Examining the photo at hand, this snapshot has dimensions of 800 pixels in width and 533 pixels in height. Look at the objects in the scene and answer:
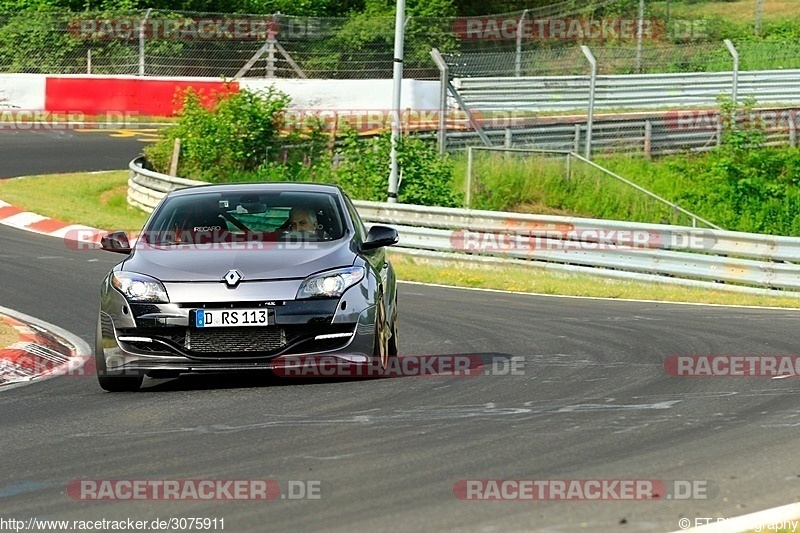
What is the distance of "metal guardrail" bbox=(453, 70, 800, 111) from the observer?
105 ft

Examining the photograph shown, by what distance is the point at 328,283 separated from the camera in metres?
9.47

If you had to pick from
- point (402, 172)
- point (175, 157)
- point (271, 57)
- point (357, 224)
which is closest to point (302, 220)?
point (357, 224)

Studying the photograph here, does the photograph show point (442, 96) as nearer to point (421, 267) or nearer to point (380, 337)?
point (421, 267)

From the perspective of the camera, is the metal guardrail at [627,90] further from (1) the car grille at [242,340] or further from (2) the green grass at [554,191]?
(1) the car grille at [242,340]

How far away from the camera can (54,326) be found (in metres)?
13.6

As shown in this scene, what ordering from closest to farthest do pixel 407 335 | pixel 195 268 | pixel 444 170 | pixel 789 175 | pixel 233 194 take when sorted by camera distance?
pixel 195 268, pixel 233 194, pixel 407 335, pixel 444 170, pixel 789 175

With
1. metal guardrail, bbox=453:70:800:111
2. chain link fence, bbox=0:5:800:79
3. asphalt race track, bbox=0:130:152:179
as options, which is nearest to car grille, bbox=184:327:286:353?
asphalt race track, bbox=0:130:152:179

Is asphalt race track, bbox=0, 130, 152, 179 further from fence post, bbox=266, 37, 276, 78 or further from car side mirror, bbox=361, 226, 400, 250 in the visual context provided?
car side mirror, bbox=361, 226, 400, 250

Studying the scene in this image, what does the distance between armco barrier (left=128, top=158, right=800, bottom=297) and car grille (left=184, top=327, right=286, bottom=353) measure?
10487 millimetres

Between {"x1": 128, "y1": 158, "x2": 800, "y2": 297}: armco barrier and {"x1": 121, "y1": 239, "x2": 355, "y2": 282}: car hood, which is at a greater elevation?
{"x1": 121, "y1": 239, "x2": 355, "y2": 282}: car hood

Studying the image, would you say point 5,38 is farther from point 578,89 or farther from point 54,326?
point 54,326

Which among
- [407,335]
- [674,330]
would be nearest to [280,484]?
[407,335]

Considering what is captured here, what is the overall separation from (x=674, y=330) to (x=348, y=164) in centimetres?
1355

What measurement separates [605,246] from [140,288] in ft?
37.1
